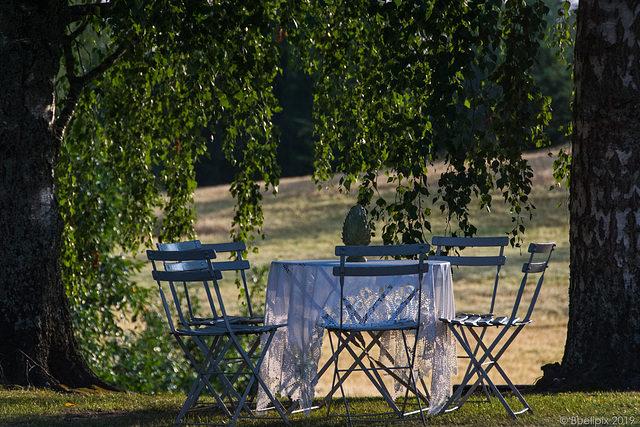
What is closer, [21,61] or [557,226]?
[21,61]

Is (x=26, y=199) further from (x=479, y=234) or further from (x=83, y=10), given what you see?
(x=479, y=234)

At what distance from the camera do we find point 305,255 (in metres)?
23.0

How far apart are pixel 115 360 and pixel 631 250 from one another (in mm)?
5872

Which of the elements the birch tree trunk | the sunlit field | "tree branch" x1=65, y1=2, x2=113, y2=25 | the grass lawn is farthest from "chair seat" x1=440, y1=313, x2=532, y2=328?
the sunlit field

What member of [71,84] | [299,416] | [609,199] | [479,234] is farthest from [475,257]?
[479,234]

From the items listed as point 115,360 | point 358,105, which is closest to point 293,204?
point 115,360

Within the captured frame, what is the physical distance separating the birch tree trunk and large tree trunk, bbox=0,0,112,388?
314cm

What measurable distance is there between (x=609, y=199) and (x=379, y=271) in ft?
5.80

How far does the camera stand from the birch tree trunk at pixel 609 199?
15.7 ft

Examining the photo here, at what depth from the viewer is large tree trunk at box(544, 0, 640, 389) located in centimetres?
479

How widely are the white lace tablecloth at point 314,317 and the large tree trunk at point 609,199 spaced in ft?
3.59

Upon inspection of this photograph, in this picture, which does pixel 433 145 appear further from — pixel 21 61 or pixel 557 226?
pixel 557 226

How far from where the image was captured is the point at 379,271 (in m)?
3.77

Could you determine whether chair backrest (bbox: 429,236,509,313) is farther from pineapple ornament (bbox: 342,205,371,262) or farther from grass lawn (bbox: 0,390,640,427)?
grass lawn (bbox: 0,390,640,427)
